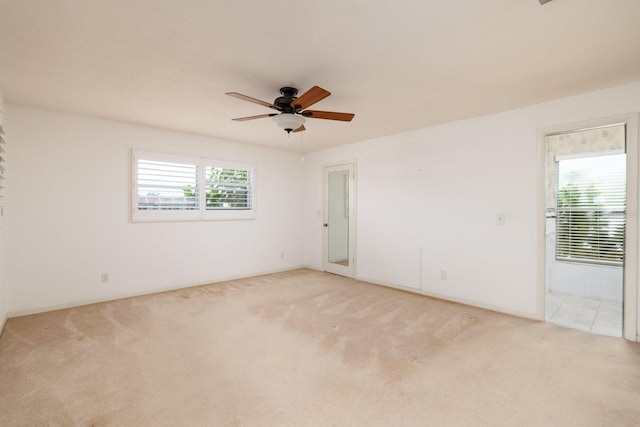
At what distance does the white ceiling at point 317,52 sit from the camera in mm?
1779

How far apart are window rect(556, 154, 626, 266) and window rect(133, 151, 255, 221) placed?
517 cm

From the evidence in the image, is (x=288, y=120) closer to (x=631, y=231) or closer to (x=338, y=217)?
(x=338, y=217)

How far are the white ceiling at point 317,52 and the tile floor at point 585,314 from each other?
249 centimetres

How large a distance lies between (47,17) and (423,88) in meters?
2.93

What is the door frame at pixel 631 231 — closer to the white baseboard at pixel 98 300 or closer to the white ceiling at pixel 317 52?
the white ceiling at pixel 317 52

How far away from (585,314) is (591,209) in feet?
5.67

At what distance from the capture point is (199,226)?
4.88 meters

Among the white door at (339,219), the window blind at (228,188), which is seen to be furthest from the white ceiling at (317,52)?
the white door at (339,219)

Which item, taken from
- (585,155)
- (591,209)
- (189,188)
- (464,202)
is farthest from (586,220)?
(189,188)

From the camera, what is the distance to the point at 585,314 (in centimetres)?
359

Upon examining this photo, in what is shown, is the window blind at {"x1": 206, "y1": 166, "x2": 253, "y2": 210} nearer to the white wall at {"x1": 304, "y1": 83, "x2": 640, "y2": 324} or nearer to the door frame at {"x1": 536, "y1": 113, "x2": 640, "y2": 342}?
the white wall at {"x1": 304, "y1": 83, "x2": 640, "y2": 324}

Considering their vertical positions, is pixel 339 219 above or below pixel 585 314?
above

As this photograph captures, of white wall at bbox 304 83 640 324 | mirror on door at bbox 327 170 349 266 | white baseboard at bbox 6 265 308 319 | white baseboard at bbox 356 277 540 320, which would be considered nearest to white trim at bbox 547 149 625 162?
white wall at bbox 304 83 640 324

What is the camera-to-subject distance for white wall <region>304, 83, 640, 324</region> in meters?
3.38
